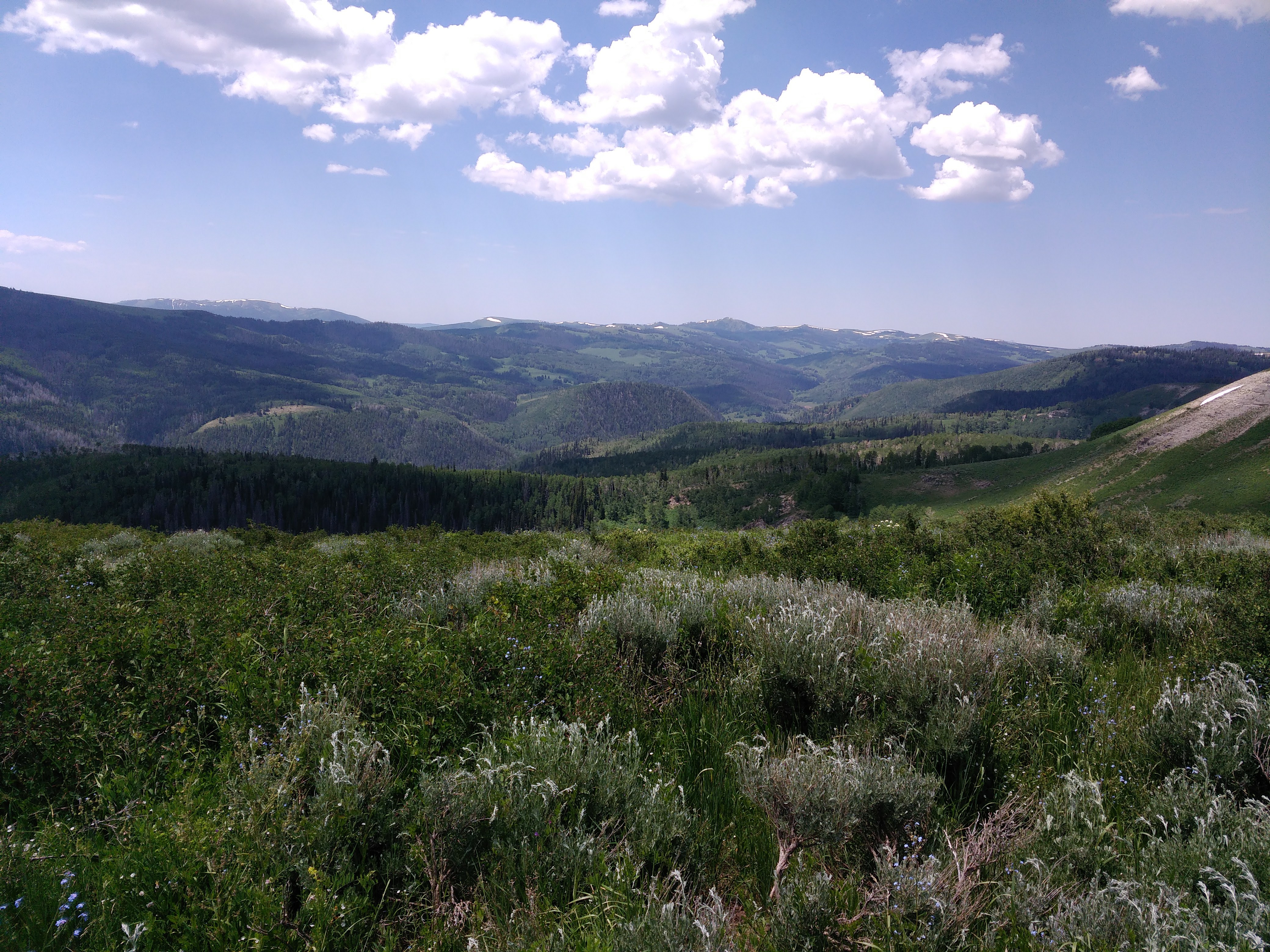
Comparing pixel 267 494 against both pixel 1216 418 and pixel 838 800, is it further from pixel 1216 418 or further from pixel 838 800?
pixel 1216 418

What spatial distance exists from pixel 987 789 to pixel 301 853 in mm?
4301

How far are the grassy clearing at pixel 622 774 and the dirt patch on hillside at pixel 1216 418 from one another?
112139 millimetres

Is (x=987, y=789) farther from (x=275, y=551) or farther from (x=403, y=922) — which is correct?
(x=275, y=551)

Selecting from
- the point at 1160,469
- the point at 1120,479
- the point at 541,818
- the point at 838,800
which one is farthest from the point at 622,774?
the point at 1160,469

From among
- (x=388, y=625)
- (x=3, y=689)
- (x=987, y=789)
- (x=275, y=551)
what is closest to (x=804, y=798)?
(x=987, y=789)

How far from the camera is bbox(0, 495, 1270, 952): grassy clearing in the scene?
2842mm

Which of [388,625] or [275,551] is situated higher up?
[388,625]

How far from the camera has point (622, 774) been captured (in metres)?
3.74

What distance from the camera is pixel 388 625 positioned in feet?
19.8

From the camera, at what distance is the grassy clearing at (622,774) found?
284 centimetres

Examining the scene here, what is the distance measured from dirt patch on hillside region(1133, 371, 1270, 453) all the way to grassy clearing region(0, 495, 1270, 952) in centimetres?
11214

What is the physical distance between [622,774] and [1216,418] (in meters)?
124

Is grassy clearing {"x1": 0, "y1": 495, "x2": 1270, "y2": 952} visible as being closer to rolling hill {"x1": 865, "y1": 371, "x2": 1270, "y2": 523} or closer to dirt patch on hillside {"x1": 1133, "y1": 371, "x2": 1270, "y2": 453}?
rolling hill {"x1": 865, "y1": 371, "x2": 1270, "y2": 523}

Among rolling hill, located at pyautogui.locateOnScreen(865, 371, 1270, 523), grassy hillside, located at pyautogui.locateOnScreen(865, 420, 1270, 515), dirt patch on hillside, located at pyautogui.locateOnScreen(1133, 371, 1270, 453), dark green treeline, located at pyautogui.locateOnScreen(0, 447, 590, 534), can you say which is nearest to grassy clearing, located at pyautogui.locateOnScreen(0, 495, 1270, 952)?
rolling hill, located at pyautogui.locateOnScreen(865, 371, 1270, 523)
